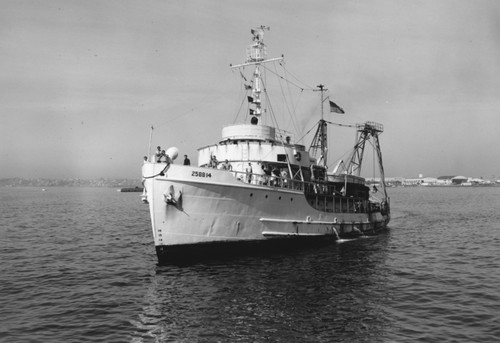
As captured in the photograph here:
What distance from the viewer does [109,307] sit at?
13570mm

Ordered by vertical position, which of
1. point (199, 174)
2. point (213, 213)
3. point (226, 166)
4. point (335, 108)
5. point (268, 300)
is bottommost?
point (268, 300)

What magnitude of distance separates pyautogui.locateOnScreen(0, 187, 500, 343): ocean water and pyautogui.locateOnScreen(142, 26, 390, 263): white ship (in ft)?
4.21

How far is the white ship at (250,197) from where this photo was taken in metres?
19.7

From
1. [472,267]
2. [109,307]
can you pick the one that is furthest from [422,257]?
[109,307]

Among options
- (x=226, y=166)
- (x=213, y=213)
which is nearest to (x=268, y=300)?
(x=213, y=213)

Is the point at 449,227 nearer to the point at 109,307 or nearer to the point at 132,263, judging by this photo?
the point at 132,263

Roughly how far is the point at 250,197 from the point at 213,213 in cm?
225

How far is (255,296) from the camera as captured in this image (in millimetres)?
14836

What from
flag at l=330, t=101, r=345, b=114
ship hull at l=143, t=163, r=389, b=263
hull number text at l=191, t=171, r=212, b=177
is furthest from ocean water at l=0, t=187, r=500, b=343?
flag at l=330, t=101, r=345, b=114

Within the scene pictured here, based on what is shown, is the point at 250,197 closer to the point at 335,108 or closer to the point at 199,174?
the point at 199,174

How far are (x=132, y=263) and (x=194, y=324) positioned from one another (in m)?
10.3

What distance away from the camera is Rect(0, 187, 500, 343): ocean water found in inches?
450

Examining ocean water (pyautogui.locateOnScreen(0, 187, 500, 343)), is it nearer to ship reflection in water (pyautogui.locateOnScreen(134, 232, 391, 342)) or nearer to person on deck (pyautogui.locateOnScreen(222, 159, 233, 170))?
ship reflection in water (pyautogui.locateOnScreen(134, 232, 391, 342))

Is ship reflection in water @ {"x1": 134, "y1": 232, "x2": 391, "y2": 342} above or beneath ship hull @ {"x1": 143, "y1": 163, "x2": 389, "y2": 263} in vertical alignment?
A: beneath
